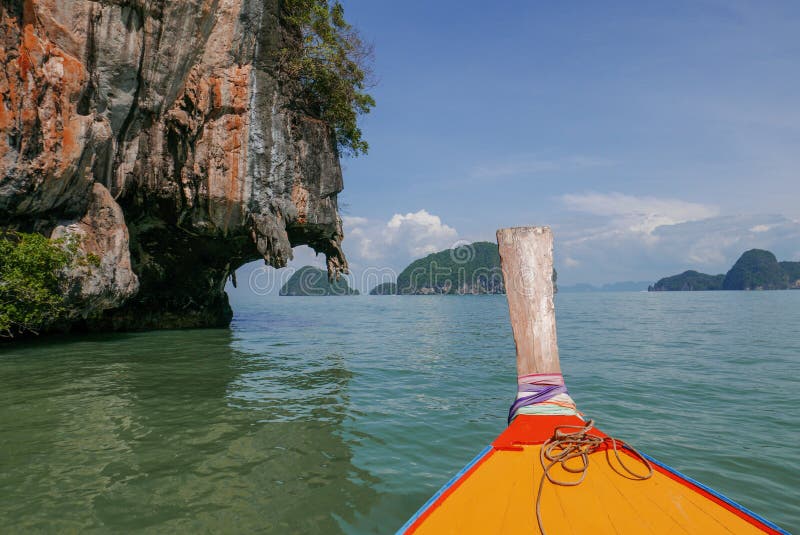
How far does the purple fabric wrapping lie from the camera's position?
4.62 metres

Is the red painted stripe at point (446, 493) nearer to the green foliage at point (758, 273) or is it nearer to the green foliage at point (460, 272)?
the green foliage at point (460, 272)

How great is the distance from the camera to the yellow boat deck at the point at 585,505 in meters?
2.89

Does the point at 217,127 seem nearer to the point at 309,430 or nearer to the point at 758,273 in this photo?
the point at 309,430

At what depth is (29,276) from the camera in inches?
508

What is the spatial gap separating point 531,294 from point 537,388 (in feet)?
3.53

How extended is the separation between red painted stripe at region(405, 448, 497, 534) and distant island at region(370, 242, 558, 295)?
15072 cm

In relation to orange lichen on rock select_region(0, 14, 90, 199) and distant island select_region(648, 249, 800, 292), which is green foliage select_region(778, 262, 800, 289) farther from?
orange lichen on rock select_region(0, 14, 90, 199)

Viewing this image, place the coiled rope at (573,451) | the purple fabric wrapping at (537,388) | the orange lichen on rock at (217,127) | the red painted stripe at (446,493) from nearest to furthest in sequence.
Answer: the red painted stripe at (446,493), the coiled rope at (573,451), the purple fabric wrapping at (537,388), the orange lichen on rock at (217,127)

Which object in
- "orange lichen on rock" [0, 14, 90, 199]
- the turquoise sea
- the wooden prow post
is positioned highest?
"orange lichen on rock" [0, 14, 90, 199]

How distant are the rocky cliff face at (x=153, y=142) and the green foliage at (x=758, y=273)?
19343 cm

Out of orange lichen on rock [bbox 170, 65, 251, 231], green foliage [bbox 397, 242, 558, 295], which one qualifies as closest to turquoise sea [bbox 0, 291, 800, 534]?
orange lichen on rock [bbox 170, 65, 251, 231]

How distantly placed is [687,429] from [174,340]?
18.6 meters

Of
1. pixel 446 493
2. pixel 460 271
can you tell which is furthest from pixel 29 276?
pixel 460 271

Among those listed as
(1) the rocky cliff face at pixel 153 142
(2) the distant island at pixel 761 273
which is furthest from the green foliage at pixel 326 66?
(2) the distant island at pixel 761 273
